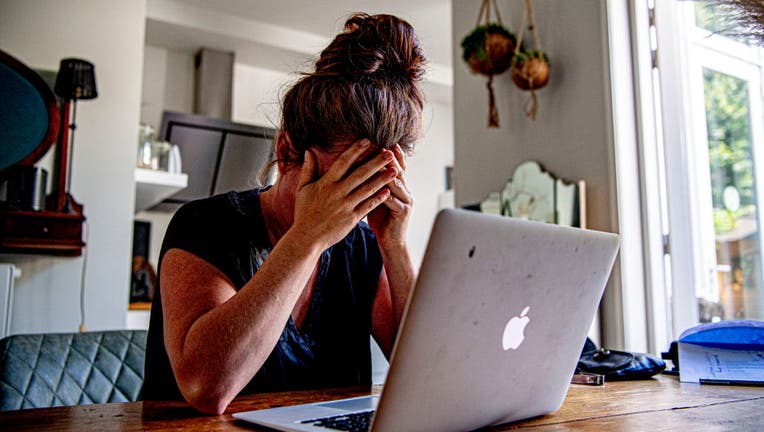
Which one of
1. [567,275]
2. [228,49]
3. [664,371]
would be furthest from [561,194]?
[228,49]

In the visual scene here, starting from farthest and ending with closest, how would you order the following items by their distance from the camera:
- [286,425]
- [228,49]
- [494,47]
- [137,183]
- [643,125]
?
[228,49]
[137,183]
[494,47]
[643,125]
[286,425]

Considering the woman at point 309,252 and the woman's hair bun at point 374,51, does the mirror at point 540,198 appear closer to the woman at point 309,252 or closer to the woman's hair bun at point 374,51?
the woman at point 309,252

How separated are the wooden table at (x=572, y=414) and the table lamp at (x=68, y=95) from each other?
2260 millimetres

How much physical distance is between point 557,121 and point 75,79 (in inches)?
82.5

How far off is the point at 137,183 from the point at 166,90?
4.33 ft

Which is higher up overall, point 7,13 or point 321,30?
point 321,30

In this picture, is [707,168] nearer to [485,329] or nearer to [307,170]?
[307,170]

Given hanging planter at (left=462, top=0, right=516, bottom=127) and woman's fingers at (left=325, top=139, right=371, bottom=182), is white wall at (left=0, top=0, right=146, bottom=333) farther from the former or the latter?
woman's fingers at (left=325, top=139, right=371, bottom=182)

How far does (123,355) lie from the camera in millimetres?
1530

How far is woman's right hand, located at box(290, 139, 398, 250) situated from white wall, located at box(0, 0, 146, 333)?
2301 mm

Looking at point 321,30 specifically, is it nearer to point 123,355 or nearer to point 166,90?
point 166,90

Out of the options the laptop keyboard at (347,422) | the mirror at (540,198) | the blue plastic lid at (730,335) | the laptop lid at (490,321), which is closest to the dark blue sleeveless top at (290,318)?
the laptop keyboard at (347,422)

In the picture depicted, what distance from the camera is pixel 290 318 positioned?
3.88ft

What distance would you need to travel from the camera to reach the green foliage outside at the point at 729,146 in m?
2.38
